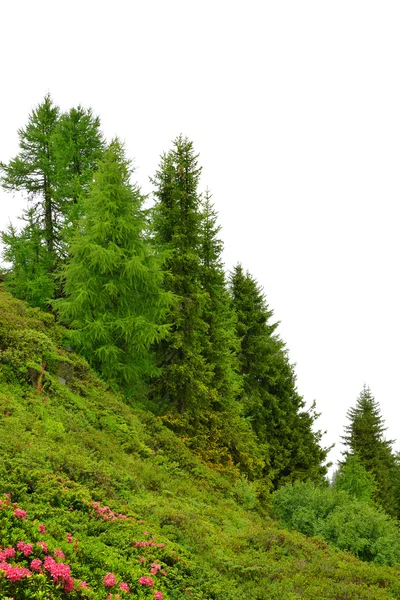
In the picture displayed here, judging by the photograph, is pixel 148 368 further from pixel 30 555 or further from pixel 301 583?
pixel 30 555

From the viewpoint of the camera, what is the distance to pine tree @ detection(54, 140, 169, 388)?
679 inches

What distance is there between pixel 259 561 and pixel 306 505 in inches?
289

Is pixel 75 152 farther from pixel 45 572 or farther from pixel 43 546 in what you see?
pixel 45 572

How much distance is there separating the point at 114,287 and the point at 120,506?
1022 centimetres

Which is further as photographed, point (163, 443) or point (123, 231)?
point (123, 231)

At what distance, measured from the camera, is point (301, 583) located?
28.0ft

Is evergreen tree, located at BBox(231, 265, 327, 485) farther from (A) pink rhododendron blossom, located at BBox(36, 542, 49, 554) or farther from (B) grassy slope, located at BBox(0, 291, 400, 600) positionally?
(A) pink rhododendron blossom, located at BBox(36, 542, 49, 554)

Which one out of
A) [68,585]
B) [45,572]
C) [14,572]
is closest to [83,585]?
[68,585]

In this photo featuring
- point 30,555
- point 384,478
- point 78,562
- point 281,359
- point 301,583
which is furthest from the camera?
point 384,478

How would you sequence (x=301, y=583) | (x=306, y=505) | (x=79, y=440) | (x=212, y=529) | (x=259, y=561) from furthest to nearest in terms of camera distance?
(x=306, y=505) → (x=79, y=440) → (x=212, y=529) → (x=259, y=561) → (x=301, y=583)

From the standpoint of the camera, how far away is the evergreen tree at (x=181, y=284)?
19953mm

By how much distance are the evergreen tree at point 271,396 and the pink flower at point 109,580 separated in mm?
22739

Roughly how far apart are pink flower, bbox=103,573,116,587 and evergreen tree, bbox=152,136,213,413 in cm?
1376

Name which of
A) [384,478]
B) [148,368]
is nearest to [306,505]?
[148,368]
